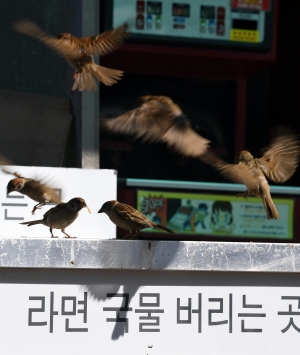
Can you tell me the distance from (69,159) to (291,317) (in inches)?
148

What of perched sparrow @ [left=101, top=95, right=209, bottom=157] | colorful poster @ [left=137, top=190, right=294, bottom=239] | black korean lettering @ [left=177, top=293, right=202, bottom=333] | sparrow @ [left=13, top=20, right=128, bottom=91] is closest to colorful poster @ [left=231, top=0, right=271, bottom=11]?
colorful poster @ [left=137, top=190, right=294, bottom=239]

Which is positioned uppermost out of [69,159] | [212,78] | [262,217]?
[212,78]

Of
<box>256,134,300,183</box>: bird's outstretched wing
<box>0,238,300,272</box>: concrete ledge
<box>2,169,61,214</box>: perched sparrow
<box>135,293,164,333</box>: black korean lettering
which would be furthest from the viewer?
<box>256,134,300,183</box>: bird's outstretched wing

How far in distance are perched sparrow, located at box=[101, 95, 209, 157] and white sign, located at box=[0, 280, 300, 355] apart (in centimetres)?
147

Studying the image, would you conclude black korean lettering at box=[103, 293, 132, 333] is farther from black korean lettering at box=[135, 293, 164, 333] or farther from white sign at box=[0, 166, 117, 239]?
white sign at box=[0, 166, 117, 239]

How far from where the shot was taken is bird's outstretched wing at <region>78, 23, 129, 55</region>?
16.9ft

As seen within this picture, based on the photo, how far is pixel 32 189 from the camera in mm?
4418

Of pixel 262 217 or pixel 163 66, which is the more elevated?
pixel 163 66

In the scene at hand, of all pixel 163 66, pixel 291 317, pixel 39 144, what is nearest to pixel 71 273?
pixel 291 317

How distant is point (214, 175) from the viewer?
790 centimetres

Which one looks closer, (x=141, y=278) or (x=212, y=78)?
(x=141, y=278)

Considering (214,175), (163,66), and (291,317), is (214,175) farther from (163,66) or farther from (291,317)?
(291,317)

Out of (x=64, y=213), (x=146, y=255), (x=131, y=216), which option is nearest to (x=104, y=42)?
(x=64, y=213)

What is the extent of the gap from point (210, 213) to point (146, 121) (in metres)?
2.38
